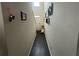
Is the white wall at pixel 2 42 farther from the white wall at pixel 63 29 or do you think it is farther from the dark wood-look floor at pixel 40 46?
the white wall at pixel 63 29

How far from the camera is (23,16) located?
112 centimetres

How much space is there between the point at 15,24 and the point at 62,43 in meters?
0.50

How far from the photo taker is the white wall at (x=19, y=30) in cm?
107

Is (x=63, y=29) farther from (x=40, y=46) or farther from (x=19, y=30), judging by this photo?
(x=19, y=30)

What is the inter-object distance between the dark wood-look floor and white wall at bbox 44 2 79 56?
0.04m

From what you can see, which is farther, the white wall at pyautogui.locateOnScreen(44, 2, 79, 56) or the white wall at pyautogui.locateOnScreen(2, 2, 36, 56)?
the white wall at pyautogui.locateOnScreen(2, 2, 36, 56)

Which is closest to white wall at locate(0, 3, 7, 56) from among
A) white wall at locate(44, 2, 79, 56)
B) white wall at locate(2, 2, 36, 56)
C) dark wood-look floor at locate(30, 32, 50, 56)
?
white wall at locate(2, 2, 36, 56)

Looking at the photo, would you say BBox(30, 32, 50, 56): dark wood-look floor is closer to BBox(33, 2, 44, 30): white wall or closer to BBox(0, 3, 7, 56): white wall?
BBox(33, 2, 44, 30): white wall

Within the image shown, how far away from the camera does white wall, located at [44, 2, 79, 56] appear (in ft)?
3.04

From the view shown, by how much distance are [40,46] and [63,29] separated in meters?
0.30

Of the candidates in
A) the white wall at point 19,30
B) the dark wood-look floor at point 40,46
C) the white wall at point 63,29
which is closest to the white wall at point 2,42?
the white wall at point 19,30

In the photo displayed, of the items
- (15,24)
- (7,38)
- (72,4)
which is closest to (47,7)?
(72,4)

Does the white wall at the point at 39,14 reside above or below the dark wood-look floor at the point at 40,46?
above

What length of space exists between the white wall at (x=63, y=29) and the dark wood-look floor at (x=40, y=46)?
4 centimetres
